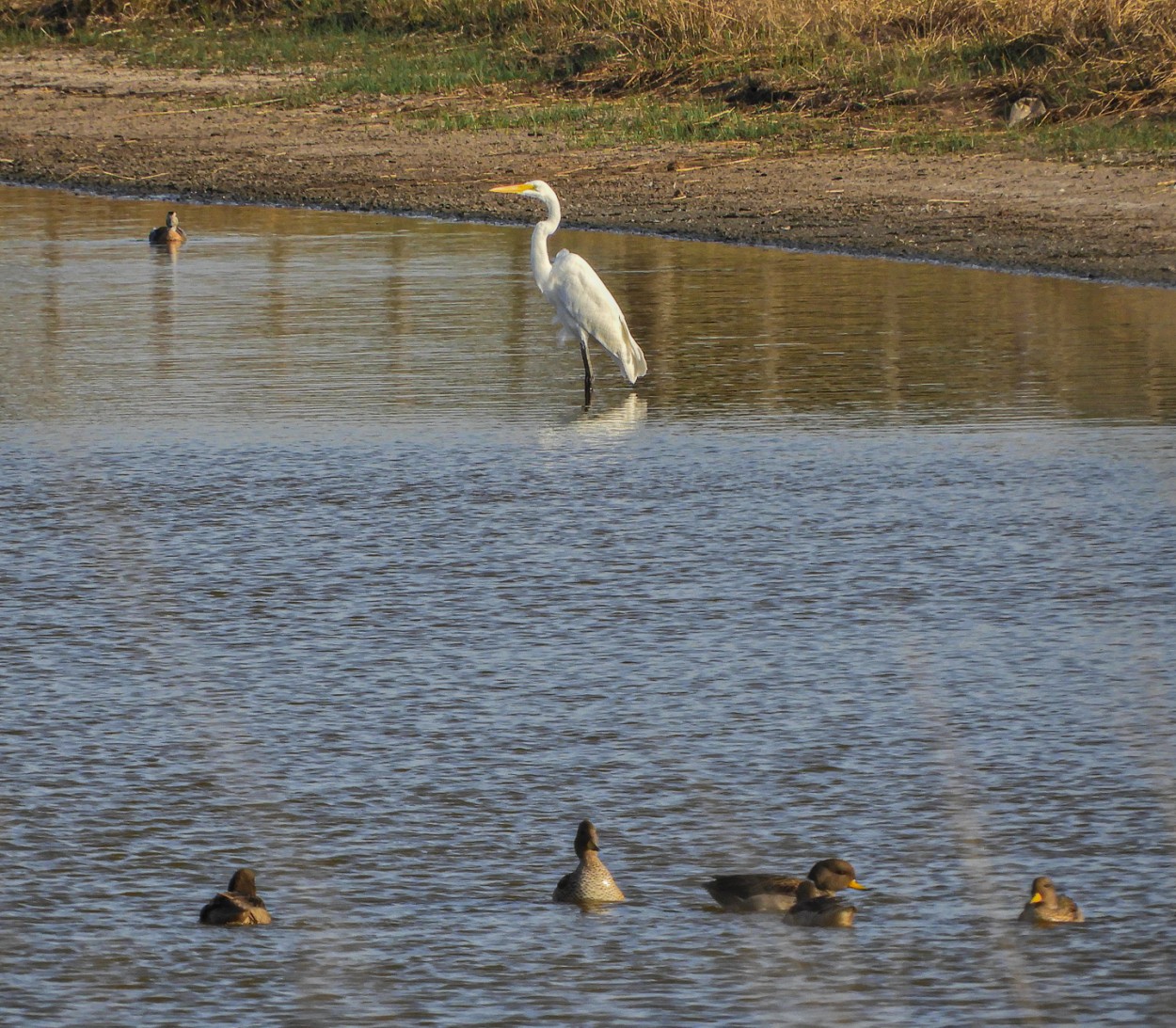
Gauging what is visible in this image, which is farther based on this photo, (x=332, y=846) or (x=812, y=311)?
(x=812, y=311)

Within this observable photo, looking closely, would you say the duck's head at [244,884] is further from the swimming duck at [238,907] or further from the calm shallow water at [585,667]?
the calm shallow water at [585,667]

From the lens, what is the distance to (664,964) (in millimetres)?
5504

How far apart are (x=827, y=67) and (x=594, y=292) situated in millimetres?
11271

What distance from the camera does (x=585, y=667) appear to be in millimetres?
7809

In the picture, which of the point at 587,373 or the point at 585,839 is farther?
the point at 587,373

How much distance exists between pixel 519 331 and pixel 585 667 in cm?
762

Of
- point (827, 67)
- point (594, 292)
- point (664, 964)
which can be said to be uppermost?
point (827, 67)

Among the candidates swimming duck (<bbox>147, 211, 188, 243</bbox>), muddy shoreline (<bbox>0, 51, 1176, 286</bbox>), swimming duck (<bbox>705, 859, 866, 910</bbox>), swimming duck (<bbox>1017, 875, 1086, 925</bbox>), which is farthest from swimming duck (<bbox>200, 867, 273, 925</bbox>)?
swimming duck (<bbox>147, 211, 188, 243</bbox>)

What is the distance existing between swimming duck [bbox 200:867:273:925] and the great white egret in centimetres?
764

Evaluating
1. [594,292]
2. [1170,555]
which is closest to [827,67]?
[594,292]

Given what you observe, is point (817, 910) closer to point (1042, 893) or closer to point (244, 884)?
point (1042, 893)

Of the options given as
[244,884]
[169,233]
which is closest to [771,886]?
[244,884]

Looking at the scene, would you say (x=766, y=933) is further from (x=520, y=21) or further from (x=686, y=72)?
(x=520, y=21)

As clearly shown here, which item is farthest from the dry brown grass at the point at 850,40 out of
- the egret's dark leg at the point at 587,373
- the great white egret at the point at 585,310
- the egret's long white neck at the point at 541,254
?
the egret's dark leg at the point at 587,373
